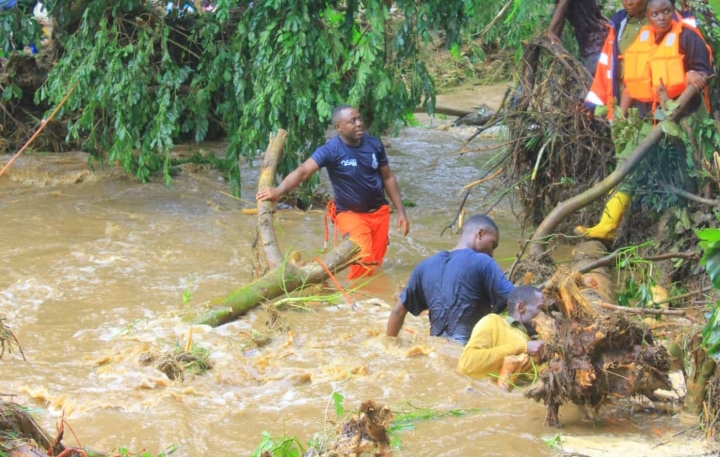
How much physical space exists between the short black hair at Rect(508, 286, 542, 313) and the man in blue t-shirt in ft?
0.81

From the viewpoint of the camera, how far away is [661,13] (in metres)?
7.20

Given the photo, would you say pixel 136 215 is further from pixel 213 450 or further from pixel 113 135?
pixel 213 450

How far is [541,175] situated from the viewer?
8.58 meters

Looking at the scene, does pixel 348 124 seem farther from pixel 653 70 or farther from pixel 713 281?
pixel 713 281

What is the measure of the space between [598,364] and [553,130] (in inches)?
154

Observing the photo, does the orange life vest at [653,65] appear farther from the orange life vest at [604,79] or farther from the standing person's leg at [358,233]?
the standing person's leg at [358,233]

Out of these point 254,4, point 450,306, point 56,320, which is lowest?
point 56,320

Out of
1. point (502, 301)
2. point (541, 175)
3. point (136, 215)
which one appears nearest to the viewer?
point (502, 301)

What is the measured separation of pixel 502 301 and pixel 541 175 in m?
3.04

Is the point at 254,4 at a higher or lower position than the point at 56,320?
higher

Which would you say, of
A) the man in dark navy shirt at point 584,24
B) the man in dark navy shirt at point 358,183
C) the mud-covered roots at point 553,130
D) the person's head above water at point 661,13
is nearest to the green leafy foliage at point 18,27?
the man in dark navy shirt at point 358,183

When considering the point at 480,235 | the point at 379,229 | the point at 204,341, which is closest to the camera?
the point at 480,235

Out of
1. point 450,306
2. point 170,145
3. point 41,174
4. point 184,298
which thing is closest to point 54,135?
point 41,174

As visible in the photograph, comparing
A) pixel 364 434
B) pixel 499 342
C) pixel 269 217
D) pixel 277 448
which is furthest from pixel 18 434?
pixel 269 217
